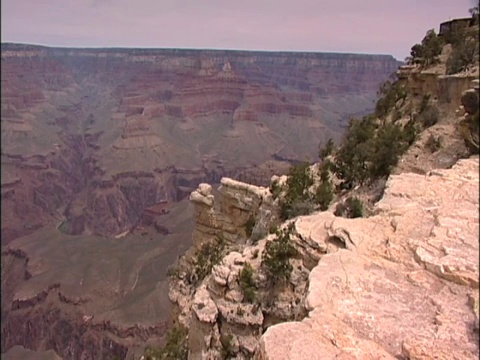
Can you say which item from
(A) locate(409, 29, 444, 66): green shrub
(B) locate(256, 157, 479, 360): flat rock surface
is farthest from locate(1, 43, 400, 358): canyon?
(A) locate(409, 29, 444, 66): green shrub

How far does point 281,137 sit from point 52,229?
51.6 m

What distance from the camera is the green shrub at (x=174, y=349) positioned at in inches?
449

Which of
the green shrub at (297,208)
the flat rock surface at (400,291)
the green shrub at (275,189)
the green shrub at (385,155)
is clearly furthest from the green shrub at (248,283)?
the green shrub at (275,189)

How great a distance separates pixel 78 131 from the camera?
313 feet

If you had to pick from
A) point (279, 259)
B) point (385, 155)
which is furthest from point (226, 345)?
point (385, 155)

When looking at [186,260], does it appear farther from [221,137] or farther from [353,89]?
[353,89]

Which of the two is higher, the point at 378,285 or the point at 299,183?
the point at 378,285

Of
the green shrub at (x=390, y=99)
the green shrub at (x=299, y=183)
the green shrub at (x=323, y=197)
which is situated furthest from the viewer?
the green shrub at (x=390, y=99)

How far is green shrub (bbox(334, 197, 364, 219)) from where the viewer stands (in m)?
10.6

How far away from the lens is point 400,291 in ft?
20.8

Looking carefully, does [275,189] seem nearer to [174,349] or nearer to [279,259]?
[174,349]

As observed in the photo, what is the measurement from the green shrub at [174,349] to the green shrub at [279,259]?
368 cm

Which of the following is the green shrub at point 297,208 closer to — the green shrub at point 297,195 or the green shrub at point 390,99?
the green shrub at point 297,195

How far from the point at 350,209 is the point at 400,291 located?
4.65 m
